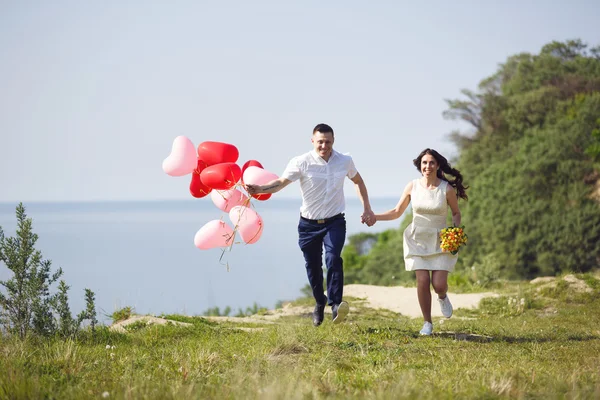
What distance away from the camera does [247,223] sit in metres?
8.54

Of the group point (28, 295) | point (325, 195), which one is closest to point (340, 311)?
point (325, 195)

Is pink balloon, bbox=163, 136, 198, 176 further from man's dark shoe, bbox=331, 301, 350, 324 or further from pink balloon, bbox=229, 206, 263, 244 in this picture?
man's dark shoe, bbox=331, 301, 350, 324

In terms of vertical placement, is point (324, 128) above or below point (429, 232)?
above

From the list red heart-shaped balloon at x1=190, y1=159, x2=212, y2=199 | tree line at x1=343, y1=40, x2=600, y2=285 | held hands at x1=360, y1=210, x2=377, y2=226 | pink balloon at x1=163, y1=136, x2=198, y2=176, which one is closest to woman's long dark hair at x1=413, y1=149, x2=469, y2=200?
held hands at x1=360, y1=210, x2=377, y2=226

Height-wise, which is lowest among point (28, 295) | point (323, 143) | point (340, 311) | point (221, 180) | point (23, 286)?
point (340, 311)

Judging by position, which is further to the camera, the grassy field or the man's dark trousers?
the man's dark trousers

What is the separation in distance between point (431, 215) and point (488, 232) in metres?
20.5

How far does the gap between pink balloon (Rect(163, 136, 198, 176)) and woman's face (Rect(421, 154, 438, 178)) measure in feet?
10.1

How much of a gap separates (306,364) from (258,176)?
3.07 meters

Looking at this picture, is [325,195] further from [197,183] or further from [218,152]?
[197,183]

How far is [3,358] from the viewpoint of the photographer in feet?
19.3

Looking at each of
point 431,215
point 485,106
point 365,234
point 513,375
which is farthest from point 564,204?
point 365,234

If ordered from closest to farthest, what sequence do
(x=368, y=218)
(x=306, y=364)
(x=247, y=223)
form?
(x=306, y=364) → (x=368, y=218) → (x=247, y=223)

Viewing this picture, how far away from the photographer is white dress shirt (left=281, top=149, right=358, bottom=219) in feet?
26.4
